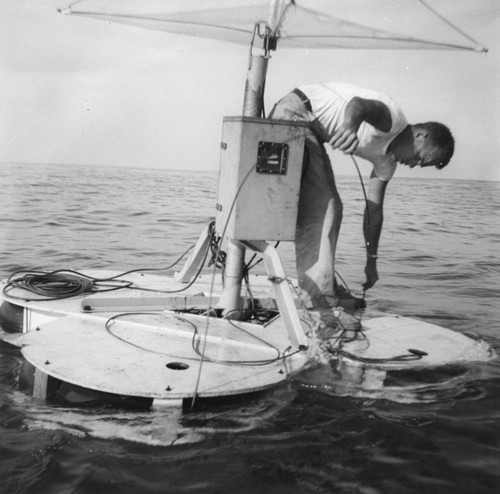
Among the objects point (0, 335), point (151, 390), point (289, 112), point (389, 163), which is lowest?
point (0, 335)

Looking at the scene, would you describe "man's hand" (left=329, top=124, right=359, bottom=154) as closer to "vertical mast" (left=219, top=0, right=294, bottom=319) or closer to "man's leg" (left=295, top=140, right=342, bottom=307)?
"man's leg" (left=295, top=140, right=342, bottom=307)

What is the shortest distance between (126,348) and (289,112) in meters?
2.34

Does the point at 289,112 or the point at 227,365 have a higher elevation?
the point at 289,112

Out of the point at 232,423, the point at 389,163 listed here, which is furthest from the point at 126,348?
the point at 389,163

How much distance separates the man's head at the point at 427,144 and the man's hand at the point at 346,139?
754mm

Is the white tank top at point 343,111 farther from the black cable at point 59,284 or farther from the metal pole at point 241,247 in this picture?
the black cable at point 59,284

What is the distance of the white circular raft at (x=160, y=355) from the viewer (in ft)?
12.8

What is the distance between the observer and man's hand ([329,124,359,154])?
416 cm

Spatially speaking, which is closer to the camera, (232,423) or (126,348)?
(232,423)

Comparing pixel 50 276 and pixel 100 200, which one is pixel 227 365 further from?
pixel 100 200

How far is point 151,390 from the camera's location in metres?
3.80

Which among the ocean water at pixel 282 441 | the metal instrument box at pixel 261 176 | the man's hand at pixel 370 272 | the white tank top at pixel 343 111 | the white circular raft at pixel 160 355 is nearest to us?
the ocean water at pixel 282 441

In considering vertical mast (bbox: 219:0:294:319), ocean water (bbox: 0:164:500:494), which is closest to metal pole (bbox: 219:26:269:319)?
vertical mast (bbox: 219:0:294:319)

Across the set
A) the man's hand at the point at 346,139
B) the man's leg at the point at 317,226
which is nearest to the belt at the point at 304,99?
the man's leg at the point at 317,226
